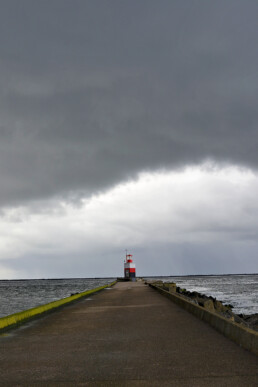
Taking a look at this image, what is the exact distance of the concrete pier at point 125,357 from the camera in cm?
584

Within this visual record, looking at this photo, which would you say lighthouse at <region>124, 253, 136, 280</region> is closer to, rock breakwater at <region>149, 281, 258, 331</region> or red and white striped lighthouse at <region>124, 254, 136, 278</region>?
red and white striped lighthouse at <region>124, 254, 136, 278</region>

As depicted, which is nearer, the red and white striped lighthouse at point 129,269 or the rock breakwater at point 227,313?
the rock breakwater at point 227,313

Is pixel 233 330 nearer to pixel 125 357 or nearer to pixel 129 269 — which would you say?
pixel 125 357

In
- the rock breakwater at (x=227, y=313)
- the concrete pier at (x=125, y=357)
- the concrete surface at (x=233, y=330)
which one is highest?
the concrete surface at (x=233, y=330)

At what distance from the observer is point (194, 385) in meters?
5.44

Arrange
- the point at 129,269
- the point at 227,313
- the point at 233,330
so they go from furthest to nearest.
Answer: the point at 129,269
the point at 227,313
the point at 233,330

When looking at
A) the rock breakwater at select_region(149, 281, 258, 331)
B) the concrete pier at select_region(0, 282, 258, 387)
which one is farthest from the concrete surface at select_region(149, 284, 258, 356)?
the rock breakwater at select_region(149, 281, 258, 331)

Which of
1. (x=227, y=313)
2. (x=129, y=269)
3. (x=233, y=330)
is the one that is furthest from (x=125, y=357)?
(x=129, y=269)

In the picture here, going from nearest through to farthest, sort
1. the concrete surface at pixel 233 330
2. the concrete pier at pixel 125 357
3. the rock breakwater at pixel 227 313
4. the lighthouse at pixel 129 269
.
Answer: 1. the concrete pier at pixel 125 357
2. the concrete surface at pixel 233 330
3. the rock breakwater at pixel 227 313
4. the lighthouse at pixel 129 269

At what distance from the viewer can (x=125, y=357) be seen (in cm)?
727

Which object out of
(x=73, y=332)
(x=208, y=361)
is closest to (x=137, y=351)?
(x=208, y=361)

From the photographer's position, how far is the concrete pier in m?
5.84

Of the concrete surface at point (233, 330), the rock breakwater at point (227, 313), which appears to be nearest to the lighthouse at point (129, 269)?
A: the rock breakwater at point (227, 313)

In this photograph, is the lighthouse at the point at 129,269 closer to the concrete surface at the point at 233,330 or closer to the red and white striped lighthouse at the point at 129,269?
the red and white striped lighthouse at the point at 129,269
